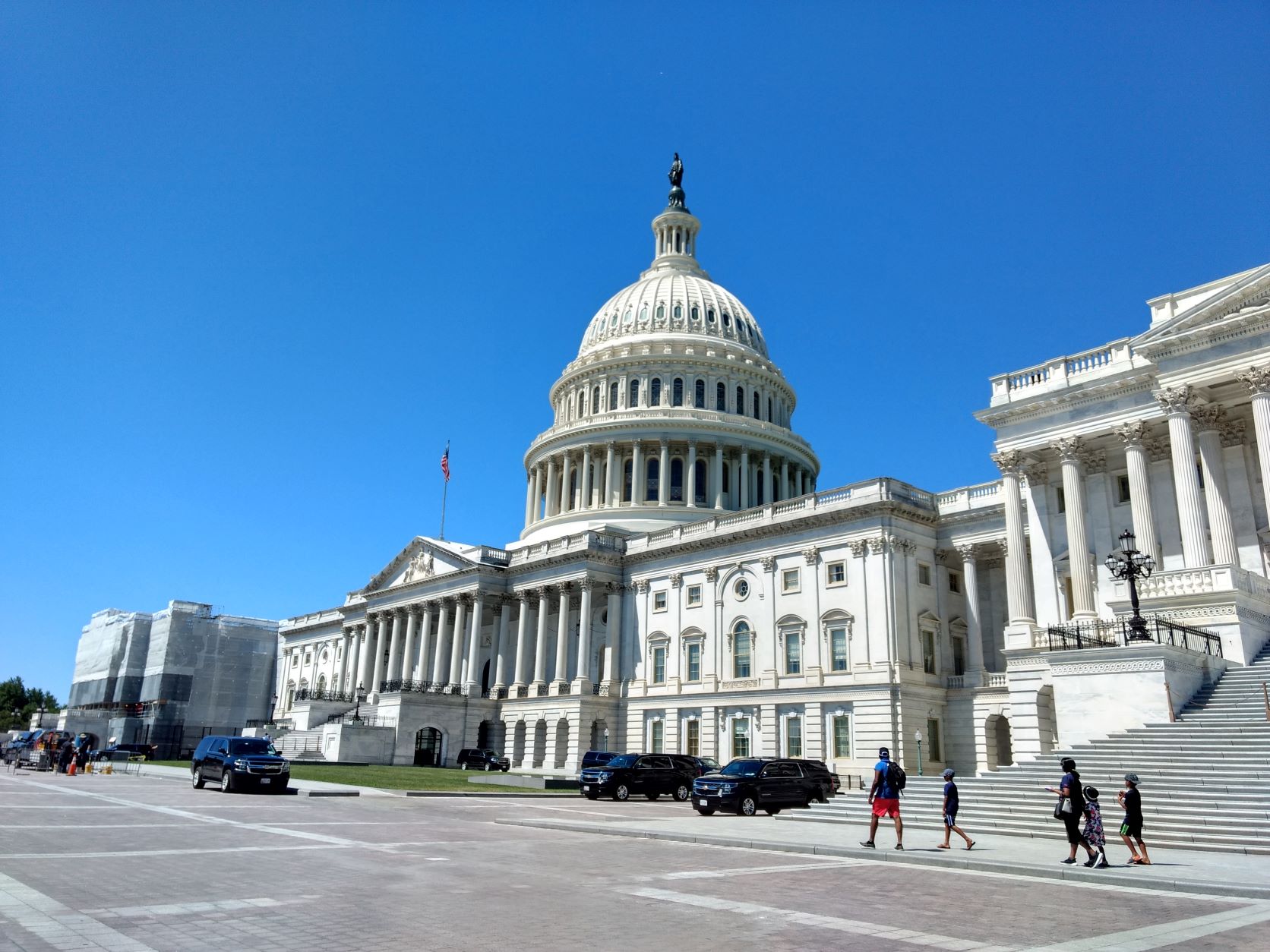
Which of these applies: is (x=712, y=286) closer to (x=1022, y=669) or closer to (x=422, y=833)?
(x=1022, y=669)

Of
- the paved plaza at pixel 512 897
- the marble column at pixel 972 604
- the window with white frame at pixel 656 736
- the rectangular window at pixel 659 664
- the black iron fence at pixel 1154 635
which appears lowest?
the paved plaza at pixel 512 897

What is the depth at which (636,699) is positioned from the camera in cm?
6512

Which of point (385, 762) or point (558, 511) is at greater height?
point (558, 511)

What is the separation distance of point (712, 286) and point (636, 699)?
4942 centimetres

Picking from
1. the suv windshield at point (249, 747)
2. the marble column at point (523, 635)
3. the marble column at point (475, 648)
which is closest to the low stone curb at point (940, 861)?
the suv windshield at point (249, 747)

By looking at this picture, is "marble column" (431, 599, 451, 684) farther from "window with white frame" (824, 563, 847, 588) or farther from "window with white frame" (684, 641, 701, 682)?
"window with white frame" (824, 563, 847, 588)

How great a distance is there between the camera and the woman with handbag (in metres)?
17.4

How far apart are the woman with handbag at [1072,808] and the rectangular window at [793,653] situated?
130 ft

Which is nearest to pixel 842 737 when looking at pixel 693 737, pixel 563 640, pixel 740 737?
pixel 740 737

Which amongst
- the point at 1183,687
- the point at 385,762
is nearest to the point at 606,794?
the point at 1183,687

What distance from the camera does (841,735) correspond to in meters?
53.5

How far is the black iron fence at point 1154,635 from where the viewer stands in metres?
29.8

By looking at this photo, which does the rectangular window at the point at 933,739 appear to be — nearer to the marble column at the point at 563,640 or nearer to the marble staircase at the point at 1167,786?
the marble staircase at the point at 1167,786

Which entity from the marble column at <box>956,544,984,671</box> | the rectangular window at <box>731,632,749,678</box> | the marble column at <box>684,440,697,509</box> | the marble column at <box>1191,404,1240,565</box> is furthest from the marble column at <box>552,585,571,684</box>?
the marble column at <box>1191,404,1240,565</box>
